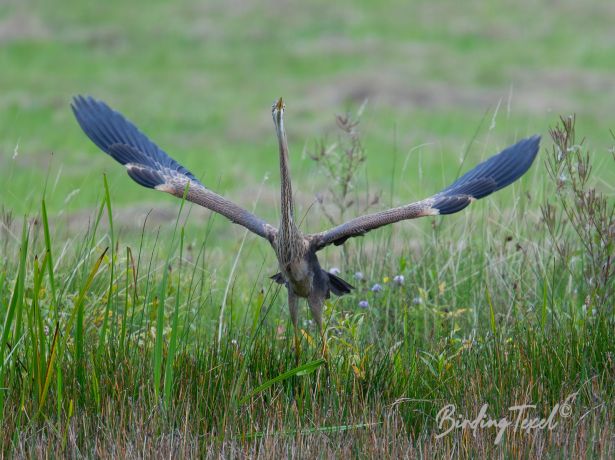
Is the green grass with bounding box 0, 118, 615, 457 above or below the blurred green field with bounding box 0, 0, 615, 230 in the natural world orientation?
below

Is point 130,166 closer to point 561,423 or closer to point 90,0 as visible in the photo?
point 561,423

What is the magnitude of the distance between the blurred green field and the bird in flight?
22.1ft

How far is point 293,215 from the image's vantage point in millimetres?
5488

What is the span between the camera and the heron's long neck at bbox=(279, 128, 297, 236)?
5.23 meters

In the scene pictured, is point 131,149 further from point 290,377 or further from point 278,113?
point 290,377

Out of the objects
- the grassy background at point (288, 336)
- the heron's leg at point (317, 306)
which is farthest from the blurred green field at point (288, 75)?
the heron's leg at point (317, 306)

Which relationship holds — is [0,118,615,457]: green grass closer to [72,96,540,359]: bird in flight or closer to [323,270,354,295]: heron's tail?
[323,270,354,295]: heron's tail

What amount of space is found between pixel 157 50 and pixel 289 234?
17636mm

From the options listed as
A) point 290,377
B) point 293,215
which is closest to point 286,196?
point 293,215

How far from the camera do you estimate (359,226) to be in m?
5.48

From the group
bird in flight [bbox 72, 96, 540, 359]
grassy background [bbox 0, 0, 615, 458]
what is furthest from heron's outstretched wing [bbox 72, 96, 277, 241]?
grassy background [bbox 0, 0, 615, 458]

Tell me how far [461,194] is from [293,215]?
0.84 m

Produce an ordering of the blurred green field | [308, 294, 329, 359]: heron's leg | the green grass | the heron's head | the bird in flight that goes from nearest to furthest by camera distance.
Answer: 1. the green grass
2. the heron's head
3. the bird in flight
4. [308, 294, 329, 359]: heron's leg
5. the blurred green field

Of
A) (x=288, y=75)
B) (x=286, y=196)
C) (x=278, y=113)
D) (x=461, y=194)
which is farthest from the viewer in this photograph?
(x=288, y=75)
